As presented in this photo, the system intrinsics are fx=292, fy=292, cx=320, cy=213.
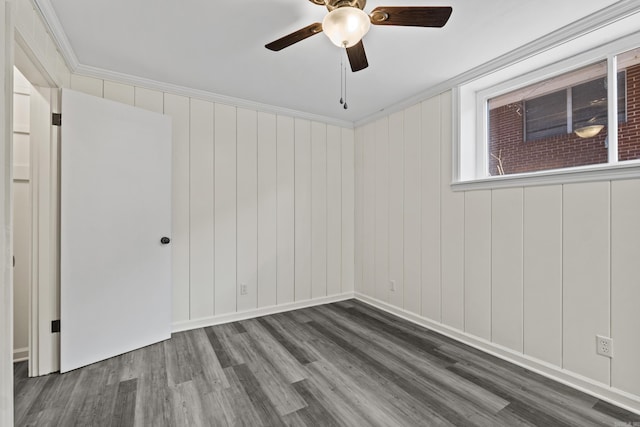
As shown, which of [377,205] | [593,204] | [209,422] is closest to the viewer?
[209,422]

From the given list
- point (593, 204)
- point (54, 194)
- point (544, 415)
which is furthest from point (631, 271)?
point (54, 194)

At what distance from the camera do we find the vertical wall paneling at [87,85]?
2.44 meters

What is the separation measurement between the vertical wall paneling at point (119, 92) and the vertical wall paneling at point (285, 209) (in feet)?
4.75

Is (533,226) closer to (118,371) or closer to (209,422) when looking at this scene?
(209,422)

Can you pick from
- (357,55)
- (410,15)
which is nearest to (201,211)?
(357,55)

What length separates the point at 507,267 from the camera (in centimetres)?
233

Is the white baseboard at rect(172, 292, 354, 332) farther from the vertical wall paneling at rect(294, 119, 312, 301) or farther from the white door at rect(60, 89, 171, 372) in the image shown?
the white door at rect(60, 89, 171, 372)

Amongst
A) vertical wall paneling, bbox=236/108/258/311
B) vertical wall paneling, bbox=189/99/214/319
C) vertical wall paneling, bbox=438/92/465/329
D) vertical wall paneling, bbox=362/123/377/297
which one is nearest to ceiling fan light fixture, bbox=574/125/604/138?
vertical wall paneling, bbox=438/92/465/329

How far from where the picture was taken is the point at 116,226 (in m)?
2.36

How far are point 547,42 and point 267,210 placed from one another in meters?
2.80

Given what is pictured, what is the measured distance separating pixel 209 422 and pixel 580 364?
2.36m

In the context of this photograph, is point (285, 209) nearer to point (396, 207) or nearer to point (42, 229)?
point (396, 207)

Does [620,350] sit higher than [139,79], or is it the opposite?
[139,79]

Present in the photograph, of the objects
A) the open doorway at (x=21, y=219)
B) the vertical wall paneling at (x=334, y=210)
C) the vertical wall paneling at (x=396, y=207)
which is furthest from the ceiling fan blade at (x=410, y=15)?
the open doorway at (x=21, y=219)
